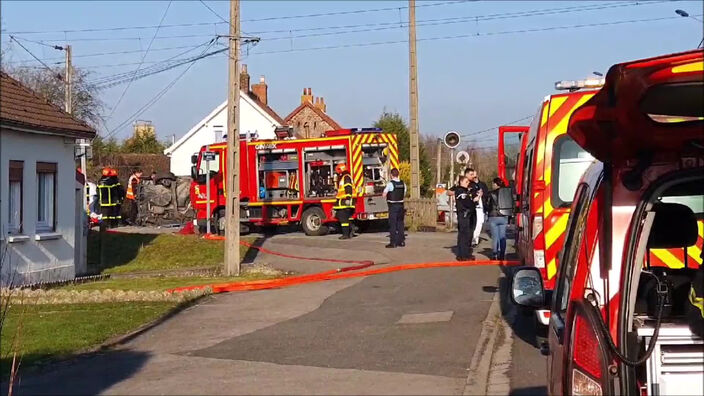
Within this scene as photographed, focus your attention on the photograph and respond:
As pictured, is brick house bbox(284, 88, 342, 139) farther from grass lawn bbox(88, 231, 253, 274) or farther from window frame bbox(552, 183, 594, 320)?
window frame bbox(552, 183, 594, 320)

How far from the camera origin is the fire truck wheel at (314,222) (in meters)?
26.4

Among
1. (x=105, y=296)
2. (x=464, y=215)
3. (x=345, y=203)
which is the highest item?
(x=345, y=203)

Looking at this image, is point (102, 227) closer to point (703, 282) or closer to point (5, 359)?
point (5, 359)

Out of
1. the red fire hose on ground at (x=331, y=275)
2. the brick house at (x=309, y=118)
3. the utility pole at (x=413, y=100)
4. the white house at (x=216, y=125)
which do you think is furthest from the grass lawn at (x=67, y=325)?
the brick house at (x=309, y=118)

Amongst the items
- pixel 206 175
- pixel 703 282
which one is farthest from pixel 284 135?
pixel 703 282

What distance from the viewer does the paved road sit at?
8.62m

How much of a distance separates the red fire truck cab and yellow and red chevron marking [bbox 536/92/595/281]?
5776mm

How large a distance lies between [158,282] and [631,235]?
1440 centimetres

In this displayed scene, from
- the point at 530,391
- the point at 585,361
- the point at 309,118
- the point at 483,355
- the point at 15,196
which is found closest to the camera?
the point at 585,361

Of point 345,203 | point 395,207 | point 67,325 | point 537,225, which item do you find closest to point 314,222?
point 345,203

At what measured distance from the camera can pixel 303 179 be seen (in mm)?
27031

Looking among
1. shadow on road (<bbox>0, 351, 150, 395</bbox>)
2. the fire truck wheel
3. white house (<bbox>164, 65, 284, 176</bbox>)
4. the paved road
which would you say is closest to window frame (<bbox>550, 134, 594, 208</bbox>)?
the paved road

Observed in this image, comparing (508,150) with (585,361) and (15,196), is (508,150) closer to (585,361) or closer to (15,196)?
(15,196)

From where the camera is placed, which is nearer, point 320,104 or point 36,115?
point 36,115
